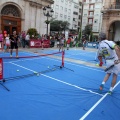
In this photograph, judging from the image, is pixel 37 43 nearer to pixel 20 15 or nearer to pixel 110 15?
pixel 20 15

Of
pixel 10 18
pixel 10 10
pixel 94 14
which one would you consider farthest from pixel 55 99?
pixel 94 14

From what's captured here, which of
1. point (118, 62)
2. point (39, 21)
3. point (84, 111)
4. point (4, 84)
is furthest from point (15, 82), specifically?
point (39, 21)

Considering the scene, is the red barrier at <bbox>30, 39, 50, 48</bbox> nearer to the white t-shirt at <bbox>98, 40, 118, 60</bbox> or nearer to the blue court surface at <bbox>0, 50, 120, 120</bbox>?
the blue court surface at <bbox>0, 50, 120, 120</bbox>

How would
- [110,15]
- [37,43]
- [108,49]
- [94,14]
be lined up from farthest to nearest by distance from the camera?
[94,14]
[110,15]
[37,43]
[108,49]

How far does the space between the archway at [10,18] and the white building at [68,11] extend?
1419 inches

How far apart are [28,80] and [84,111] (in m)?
3.19

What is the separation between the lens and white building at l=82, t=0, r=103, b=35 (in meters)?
65.5

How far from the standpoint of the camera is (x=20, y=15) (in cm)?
2358

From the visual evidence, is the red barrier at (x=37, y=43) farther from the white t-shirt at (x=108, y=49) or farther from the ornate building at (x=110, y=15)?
the ornate building at (x=110, y=15)

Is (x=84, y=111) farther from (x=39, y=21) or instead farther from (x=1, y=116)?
(x=39, y=21)

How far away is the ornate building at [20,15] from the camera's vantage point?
2198 cm

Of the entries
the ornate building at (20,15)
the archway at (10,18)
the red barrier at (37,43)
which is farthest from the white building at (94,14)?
the red barrier at (37,43)

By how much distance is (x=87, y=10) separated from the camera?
7012 centimetres

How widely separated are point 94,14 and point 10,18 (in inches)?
1977
